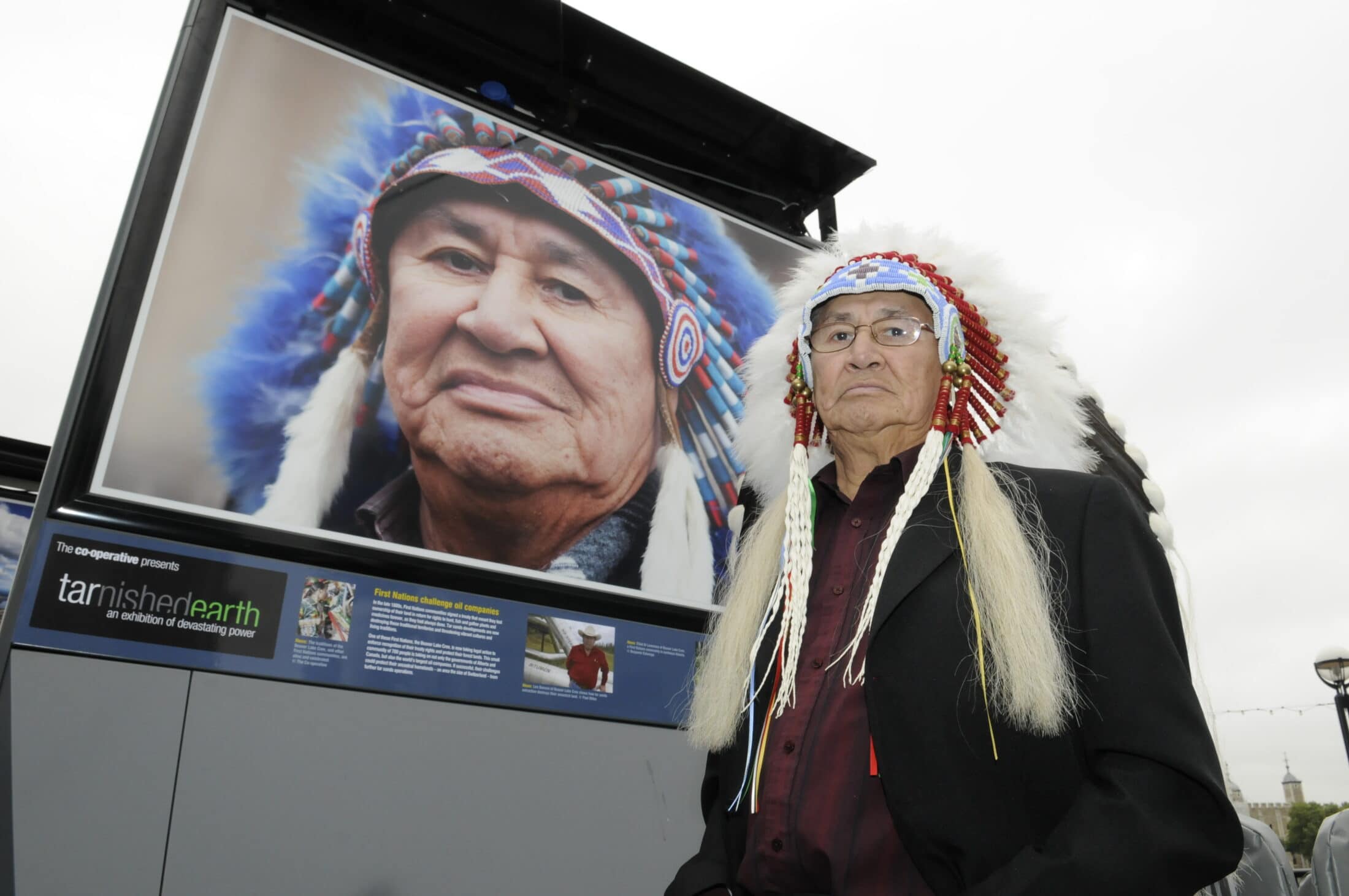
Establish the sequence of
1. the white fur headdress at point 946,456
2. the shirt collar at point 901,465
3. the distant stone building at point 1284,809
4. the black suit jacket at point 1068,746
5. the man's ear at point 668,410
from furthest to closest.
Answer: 1. the distant stone building at point 1284,809
2. the man's ear at point 668,410
3. the shirt collar at point 901,465
4. the white fur headdress at point 946,456
5. the black suit jacket at point 1068,746

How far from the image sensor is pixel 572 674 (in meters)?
2.55

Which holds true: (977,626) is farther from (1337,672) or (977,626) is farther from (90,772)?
(1337,672)

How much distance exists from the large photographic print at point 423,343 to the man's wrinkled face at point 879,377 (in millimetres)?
1194

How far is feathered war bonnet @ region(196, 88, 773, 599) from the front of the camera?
7.77 ft

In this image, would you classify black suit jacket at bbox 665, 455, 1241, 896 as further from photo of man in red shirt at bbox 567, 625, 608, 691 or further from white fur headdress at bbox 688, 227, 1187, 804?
photo of man in red shirt at bbox 567, 625, 608, 691

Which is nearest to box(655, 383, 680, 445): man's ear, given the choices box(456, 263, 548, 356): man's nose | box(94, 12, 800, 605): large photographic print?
box(94, 12, 800, 605): large photographic print

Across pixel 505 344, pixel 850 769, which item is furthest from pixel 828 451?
pixel 505 344

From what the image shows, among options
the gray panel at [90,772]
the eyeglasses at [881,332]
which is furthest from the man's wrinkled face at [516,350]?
the eyeglasses at [881,332]

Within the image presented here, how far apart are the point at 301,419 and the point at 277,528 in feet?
1.02

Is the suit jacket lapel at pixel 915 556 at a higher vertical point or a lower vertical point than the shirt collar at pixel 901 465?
lower

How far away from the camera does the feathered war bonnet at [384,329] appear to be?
2367mm

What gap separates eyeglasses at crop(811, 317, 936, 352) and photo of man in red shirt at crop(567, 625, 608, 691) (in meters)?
1.17

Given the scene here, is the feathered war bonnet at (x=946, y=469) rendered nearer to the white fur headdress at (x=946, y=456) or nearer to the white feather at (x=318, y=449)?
the white fur headdress at (x=946, y=456)

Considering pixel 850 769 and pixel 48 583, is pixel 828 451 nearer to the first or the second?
pixel 850 769
